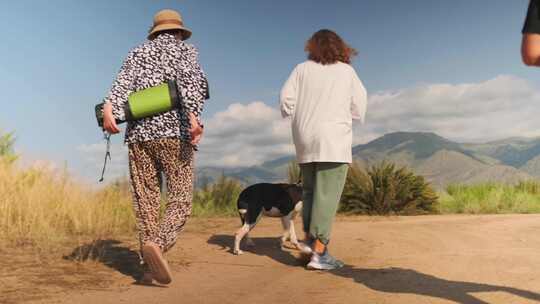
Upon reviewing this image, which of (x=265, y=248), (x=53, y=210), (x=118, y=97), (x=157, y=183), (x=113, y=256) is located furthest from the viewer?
(x=53, y=210)

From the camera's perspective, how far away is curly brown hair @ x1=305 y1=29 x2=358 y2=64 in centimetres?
653

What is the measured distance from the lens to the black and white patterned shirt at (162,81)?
19.0 feet

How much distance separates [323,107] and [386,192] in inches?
273

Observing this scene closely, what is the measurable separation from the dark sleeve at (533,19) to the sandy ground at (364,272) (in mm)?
2173

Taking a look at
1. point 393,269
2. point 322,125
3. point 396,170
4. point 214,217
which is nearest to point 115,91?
point 322,125

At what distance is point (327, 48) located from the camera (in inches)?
257

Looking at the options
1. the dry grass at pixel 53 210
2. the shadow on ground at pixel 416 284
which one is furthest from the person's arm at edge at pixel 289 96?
the dry grass at pixel 53 210

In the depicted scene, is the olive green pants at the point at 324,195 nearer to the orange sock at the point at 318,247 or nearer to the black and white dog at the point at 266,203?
the orange sock at the point at 318,247

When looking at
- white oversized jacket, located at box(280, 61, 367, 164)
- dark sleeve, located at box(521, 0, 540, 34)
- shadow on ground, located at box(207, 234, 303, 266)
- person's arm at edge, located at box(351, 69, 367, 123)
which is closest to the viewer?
dark sleeve, located at box(521, 0, 540, 34)

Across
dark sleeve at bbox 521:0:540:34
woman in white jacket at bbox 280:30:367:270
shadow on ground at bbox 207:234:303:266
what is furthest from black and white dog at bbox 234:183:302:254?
dark sleeve at bbox 521:0:540:34

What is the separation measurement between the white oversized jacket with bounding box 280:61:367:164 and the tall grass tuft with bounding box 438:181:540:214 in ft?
29.4

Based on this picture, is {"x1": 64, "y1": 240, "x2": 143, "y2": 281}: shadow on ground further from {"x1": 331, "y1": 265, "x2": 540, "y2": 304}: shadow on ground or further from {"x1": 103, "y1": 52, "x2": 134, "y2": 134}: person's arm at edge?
{"x1": 331, "y1": 265, "x2": 540, "y2": 304}: shadow on ground

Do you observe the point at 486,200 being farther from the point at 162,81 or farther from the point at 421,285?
the point at 162,81

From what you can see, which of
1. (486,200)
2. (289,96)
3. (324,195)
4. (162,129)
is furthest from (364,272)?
(486,200)
